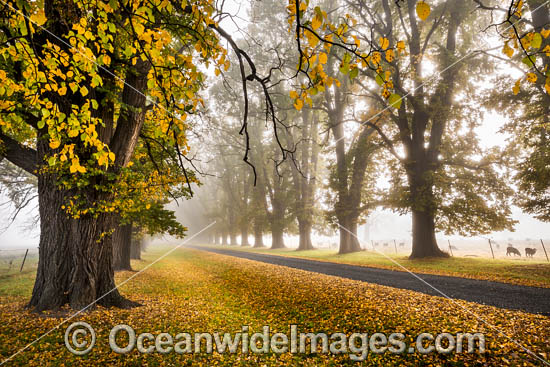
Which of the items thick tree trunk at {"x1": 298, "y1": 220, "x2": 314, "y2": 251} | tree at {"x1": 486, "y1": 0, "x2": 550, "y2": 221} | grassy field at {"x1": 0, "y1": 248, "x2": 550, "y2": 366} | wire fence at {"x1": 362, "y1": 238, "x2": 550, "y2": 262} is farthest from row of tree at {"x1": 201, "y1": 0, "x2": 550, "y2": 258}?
thick tree trunk at {"x1": 298, "y1": 220, "x2": 314, "y2": 251}

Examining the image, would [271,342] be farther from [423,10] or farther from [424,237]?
[424,237]

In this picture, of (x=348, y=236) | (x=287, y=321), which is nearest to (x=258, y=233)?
(x=348, y=236)

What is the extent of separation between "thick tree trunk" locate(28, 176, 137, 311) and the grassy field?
0.33m

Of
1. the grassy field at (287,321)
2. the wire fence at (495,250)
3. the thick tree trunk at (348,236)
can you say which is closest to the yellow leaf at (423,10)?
the grassy field at (287,321)

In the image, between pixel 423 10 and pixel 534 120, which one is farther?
pixel 534 120

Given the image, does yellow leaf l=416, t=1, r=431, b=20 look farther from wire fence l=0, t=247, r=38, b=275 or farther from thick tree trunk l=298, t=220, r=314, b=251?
thick tree trunk l=298, t=220, r=314, b=251

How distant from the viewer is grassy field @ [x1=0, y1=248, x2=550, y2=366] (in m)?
3.89

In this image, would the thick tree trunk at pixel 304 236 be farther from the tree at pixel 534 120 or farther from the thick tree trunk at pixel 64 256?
the thick tree trunk at pixel 64 256

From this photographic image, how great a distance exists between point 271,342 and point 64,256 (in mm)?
4847

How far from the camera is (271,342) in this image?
4555 millimetres

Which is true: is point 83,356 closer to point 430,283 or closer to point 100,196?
point 100,196

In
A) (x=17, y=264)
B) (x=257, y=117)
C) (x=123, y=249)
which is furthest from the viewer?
(x=17, y=264)

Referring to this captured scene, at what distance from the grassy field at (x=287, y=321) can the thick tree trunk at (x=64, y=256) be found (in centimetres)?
A: 33

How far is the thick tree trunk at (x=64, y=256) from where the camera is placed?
5.37m
